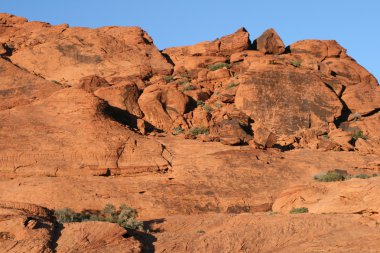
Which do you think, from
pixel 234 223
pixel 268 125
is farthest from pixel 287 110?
pixel 234 223

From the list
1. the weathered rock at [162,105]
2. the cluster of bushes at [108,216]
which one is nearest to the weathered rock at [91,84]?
the weathered rock at [162,105]

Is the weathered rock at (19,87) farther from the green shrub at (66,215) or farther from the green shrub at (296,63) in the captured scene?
the green shrub at (296,63)

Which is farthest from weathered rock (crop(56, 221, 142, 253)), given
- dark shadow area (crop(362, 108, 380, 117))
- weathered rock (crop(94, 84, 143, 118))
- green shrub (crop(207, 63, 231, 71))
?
green shrub (crop(207, 63, 231, 71))

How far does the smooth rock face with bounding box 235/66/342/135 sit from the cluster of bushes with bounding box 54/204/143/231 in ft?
51.8

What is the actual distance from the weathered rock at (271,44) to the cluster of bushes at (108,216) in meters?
26.5

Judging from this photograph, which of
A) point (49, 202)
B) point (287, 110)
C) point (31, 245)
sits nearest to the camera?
point (31, 245)

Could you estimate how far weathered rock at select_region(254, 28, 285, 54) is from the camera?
46812 millimetres

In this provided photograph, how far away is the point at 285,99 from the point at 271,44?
10.1 metres

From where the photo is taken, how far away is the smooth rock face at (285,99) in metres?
37.2

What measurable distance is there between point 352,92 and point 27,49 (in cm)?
2403

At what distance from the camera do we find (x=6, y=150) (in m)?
26.2

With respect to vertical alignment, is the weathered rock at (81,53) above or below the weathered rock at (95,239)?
above

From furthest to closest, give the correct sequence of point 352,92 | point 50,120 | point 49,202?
point 352,92 < point 50,120 < point 49,202

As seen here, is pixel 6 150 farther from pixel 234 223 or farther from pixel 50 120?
pixel 234 223
